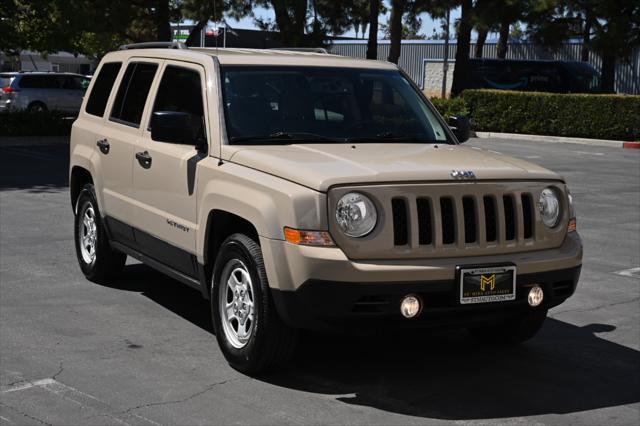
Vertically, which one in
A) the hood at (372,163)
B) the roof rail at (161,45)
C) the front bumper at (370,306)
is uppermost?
the roof rail at (161,45)

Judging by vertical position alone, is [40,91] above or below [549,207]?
below

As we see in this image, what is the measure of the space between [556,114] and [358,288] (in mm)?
26669

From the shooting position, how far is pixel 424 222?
19.8 ft

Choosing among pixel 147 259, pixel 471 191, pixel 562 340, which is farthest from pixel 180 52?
pixel 562 340

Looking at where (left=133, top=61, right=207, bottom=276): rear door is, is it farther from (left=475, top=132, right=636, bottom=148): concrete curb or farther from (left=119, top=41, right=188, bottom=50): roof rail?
(left=475, top=132, right=636, bottom=148): concrete curb

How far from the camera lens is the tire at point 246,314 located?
6.14 metres

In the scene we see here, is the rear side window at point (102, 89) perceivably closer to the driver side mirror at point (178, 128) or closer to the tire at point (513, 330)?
the driver side mirror at point (178, 128)

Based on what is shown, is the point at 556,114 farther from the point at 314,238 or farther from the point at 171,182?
the point at 314,238

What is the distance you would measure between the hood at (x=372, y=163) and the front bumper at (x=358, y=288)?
41cm

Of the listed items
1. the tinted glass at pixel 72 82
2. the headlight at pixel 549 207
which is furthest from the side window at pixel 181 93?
the tinted glass at pixel 72 82

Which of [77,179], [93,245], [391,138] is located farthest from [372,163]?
[77,179]

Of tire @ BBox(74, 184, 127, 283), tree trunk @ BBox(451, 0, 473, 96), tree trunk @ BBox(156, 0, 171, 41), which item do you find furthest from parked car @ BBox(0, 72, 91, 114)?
tire @ BBox(74, 184, 127, 283)

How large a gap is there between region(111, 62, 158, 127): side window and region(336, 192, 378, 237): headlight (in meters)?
2.70

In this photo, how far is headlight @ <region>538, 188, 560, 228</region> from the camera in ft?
21.3
